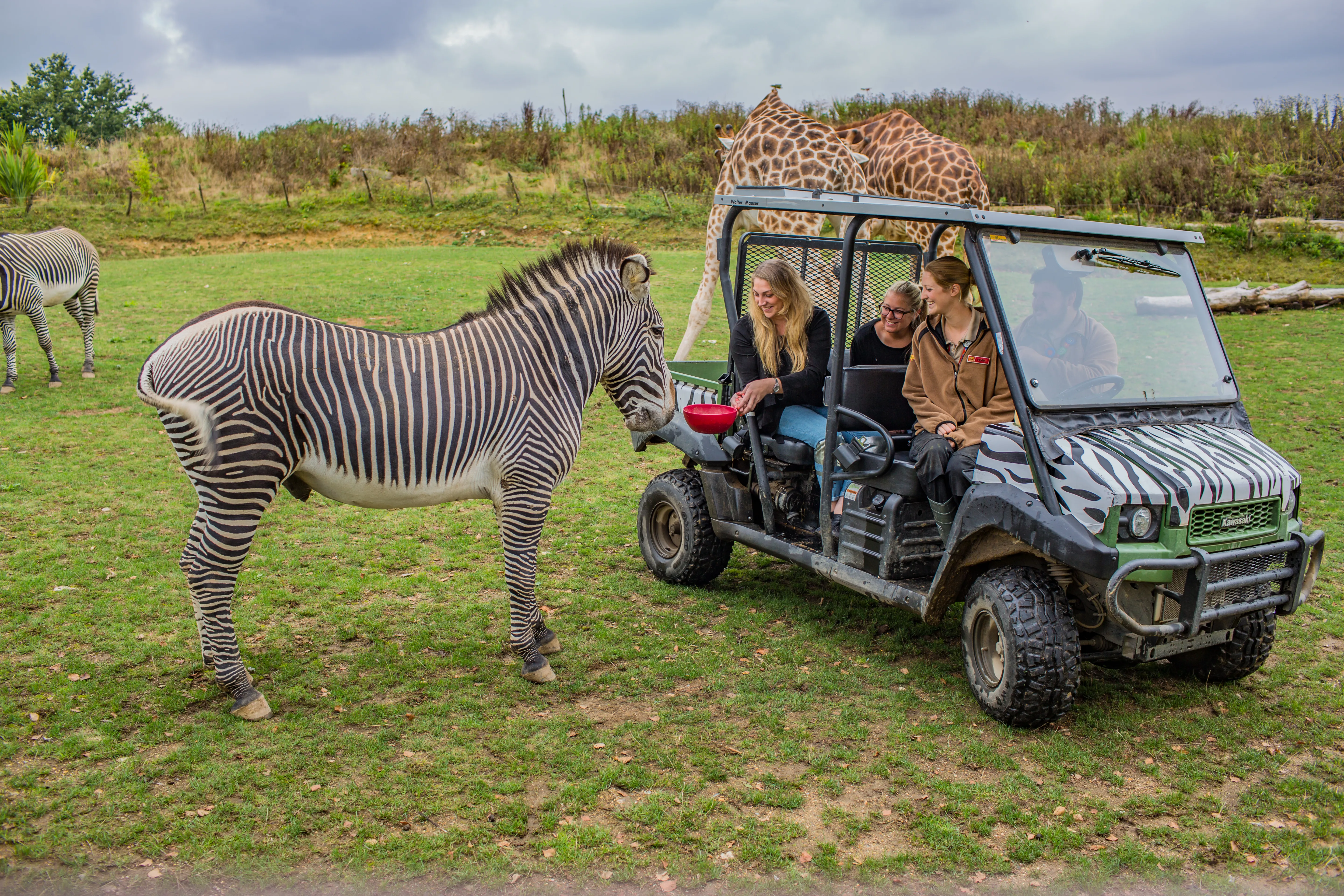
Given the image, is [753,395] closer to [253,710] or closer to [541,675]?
[541,675]

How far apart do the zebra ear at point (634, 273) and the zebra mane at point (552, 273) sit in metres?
0.02

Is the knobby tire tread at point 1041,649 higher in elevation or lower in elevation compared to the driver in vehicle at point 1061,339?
lower

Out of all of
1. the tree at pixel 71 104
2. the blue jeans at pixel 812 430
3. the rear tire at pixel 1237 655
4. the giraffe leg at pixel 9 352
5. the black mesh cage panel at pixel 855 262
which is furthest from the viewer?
the tree at pixel 71 104

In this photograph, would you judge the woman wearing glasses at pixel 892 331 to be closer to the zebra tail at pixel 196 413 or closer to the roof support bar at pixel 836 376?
the roof support bar at pixel 836 376

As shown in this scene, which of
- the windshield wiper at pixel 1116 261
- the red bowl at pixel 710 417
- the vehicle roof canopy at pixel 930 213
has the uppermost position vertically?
the vehicle roof canopy at pixel 930 213

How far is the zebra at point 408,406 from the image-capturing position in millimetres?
4000

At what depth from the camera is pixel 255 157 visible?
26250 millimetres

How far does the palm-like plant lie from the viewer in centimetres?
2055

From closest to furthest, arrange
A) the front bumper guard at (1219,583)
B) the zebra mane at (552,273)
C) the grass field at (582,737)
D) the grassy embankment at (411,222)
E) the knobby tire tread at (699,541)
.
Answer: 1. the grass field at (582,737)
2. the front bumper guard at (1219,583)
3. the zebra mane at (552,273)
4. the knobby tire tread at (699,541)
5. the grassy embankment at (411,222)

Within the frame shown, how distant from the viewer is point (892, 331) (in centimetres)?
535

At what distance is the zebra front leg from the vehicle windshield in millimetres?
10659

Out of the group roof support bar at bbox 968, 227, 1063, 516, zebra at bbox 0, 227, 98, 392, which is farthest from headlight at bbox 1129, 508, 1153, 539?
zebra at bbox 0, 227, 98, 392

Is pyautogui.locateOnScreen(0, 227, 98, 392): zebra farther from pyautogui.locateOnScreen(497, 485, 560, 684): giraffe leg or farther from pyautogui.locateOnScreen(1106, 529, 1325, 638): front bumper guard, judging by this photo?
pyautogui.locateOnScreen(1106, 529, 1325, 638): front bumper guard

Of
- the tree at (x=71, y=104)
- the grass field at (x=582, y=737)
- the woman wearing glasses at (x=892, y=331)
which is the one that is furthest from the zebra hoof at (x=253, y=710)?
the tree at (x=71, y=104)
